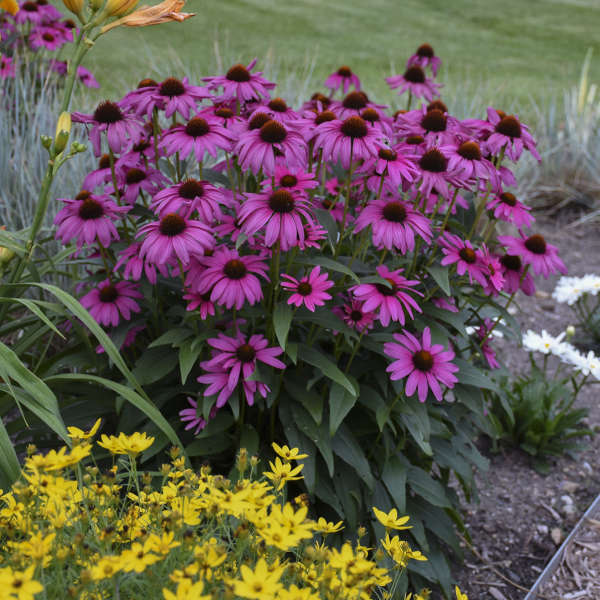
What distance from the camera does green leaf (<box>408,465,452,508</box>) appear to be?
72.2 inches

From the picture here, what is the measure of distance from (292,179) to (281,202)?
0.17 m

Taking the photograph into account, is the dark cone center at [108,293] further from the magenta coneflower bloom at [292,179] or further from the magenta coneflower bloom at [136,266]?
the magenta coneflower bloom at [292,179]

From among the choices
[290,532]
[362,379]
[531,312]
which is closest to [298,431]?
[362,379]

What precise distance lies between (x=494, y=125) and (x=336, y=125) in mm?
474

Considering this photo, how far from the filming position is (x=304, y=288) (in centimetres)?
160

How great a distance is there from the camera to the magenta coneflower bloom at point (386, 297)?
1.58 m

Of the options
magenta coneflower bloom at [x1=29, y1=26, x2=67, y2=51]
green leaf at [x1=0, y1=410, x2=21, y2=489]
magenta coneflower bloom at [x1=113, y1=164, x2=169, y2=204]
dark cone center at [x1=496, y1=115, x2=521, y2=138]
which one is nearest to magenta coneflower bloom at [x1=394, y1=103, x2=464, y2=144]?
dark cone center at [x1=496, y1=115, x2=521, y2=138]

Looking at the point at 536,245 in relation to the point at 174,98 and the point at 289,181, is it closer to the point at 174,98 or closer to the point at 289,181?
the point at 289,181

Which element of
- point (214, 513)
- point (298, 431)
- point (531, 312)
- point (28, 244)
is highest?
point (28, 244)

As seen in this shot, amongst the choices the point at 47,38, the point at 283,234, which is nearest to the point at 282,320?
the point at 283,234

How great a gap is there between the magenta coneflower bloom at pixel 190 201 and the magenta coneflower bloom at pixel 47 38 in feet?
9.85

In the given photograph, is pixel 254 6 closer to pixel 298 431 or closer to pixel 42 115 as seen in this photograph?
pixel 42 115

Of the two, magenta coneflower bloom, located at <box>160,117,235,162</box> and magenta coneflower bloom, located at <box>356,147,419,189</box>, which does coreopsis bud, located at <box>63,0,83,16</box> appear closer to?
magenta coneflower bloom, located at <box>160,117,235,162</box>

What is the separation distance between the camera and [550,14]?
1571 cm
